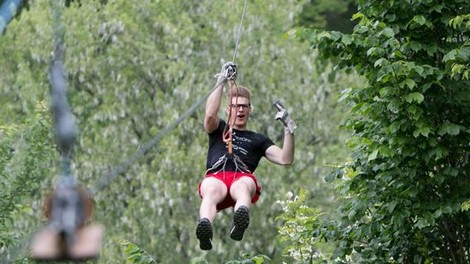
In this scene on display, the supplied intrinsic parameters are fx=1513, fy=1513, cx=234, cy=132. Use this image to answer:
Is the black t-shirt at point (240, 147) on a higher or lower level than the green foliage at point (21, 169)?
lower

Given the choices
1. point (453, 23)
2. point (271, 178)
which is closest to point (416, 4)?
point (453, 23)

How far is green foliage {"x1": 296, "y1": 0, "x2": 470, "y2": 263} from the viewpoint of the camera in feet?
37.8

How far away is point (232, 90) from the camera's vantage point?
10742 millimetres

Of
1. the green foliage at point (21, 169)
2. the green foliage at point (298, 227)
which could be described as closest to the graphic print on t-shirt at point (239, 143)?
the green foliage at point (298, 227)

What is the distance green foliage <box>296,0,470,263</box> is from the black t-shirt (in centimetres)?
103

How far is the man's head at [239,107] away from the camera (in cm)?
1080

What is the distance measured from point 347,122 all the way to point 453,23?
1465 millimetres

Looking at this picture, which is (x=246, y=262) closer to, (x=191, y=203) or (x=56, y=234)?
(x=56, y=234)

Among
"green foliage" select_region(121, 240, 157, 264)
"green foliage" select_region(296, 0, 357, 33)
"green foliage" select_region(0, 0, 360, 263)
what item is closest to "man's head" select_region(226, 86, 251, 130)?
"green foliage" select_region(121, 240, 157, 264)

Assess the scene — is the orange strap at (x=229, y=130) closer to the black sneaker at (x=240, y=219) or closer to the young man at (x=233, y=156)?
the young man at (x=233, y=156)

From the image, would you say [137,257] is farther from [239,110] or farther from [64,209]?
[64,209]

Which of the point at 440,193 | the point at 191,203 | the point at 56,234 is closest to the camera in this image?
the point at 56,234

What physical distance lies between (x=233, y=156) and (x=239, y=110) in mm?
335

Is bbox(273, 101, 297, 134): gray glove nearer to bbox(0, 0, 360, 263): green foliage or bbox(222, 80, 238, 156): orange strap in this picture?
bbox(222, 80, 238, 156): orange strap
